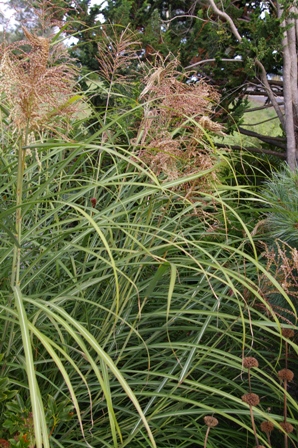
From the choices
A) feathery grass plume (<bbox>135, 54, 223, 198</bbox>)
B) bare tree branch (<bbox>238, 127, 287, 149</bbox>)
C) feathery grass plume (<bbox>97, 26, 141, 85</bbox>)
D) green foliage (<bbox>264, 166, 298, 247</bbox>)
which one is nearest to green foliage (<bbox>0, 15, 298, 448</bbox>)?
feathery grass plume (<bbox>135, 54, 223, 198</bbox>)

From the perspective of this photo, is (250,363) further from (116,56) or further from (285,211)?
(116,56)

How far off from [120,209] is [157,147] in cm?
62

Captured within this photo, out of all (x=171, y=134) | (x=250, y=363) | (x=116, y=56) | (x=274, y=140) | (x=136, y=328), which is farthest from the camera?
(x=274, y=140)

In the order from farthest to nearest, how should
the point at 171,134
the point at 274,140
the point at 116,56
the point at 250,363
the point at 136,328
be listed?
the point at 274,140
the point at 116,56
the point at 136,328
the point at 171,134
the point at 250,363

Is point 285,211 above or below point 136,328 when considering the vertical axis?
above

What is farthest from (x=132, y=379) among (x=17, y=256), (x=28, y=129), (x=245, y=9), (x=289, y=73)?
(x=245, y=9)

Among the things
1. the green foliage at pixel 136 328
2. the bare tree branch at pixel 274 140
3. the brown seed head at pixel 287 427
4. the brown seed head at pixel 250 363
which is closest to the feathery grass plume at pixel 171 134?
the green foliage at pixel 136 328

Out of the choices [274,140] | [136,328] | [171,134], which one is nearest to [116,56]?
[171,134]

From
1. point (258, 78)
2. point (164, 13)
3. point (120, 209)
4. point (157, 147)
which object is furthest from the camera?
point (164, 13)

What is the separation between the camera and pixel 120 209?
94.3 inches

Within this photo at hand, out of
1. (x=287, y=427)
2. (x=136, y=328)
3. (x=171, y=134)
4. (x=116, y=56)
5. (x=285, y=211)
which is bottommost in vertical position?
(x=287, y=427)

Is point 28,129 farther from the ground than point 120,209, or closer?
farther from the ground

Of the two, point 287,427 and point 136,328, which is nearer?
point 287,427

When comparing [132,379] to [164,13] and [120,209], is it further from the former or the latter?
[164,13]
